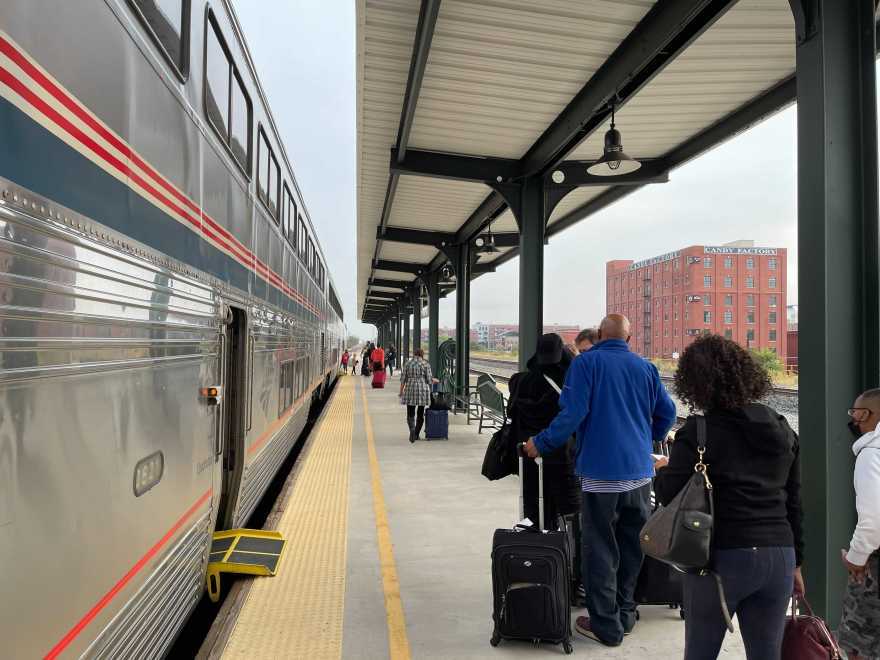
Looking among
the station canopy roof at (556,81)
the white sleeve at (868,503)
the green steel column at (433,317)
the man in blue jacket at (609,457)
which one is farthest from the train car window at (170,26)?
the green steel column at (433,317)

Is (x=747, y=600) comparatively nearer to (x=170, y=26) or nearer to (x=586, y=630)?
(x=586, y=630)

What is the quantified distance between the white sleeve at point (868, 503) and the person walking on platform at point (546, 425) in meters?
1.80

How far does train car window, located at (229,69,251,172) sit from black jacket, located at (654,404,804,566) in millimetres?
3592

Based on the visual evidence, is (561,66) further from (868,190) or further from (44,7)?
(44,7)

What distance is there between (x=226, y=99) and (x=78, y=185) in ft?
8.23

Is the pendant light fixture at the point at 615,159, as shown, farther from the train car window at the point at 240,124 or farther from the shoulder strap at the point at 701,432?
the shoulder strap at the point at 701,432

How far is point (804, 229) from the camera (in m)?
3.81

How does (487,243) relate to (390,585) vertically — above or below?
above

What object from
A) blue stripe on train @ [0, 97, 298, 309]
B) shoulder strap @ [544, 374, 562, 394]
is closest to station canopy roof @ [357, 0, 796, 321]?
shoulder strap @ [544, 374, 562, 394]

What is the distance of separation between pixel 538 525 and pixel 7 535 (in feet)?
10.6

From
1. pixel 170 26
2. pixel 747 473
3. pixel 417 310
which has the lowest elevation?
pixel 747 473

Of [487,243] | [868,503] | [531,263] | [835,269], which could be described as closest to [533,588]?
[868,503]

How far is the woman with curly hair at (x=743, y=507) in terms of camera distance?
2359mm

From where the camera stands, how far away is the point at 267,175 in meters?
6.24
